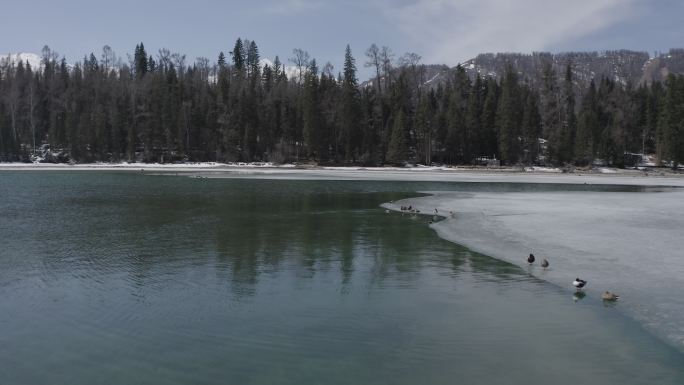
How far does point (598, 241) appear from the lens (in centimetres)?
1923

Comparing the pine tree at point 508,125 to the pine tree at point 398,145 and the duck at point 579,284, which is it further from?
the duck at point 579,284

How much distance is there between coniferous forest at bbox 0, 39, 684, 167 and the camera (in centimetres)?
8875

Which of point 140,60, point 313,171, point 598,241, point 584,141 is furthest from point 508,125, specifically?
point 140,60

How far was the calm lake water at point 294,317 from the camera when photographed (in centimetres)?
855

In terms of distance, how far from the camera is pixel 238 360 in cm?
894

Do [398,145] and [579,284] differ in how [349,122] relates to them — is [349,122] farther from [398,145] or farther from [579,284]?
[579,284]

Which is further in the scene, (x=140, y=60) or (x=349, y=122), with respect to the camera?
(x=140, y=60)

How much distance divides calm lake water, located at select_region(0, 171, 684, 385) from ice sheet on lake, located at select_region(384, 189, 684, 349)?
2.85 ft

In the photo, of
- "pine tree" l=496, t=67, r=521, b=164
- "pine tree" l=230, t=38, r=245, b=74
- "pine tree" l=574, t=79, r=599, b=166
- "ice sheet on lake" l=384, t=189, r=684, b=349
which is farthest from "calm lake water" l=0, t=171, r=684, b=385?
"pine tree" l=230, t=38, r=245, b=74

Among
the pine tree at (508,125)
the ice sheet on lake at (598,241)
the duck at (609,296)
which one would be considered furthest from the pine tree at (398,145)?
the duck at (609,296)

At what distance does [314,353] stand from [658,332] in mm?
6615

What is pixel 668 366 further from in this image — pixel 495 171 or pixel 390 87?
pixel 390 87

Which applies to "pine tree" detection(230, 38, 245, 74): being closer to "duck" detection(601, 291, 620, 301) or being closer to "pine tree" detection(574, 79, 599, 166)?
"pine tree" detection(574, 79, 599, 166)

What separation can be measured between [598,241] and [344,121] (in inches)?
2990
